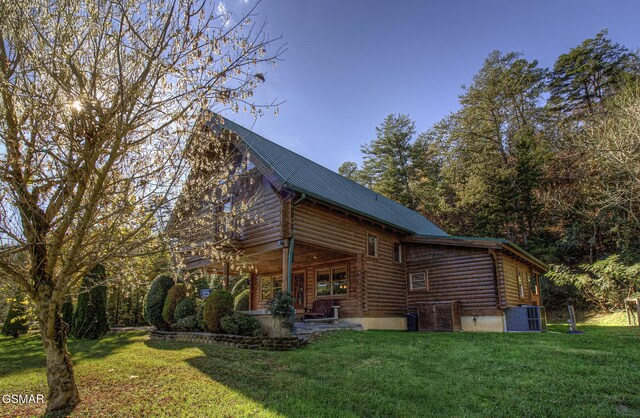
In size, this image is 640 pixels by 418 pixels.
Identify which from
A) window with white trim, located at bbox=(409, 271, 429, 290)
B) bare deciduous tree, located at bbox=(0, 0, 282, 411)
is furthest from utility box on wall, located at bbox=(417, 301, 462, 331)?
bare deciduous tree, located at bbox=(0, 0, 282, 411)

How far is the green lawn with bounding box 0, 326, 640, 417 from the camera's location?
473 centimetres

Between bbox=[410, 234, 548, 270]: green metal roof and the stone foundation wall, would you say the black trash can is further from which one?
the stone foundation wall

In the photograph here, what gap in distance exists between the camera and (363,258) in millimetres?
15344

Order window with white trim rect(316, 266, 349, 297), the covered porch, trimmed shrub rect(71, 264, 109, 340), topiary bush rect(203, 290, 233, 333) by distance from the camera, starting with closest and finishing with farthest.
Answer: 1. topiary bush rect(203, 290, 233, 333)
2. trimmed shrub rect(71, 264, 109, 340)
3. the covered porch
4. window with white trim rect(316, 266, 349, 297)

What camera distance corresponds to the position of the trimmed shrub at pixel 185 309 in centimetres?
1352

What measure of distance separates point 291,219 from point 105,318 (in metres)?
9.03

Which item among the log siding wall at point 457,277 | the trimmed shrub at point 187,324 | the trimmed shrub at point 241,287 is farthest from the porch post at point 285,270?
the trimmed shrub at point 241,287

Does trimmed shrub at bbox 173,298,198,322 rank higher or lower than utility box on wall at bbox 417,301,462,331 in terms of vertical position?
higher

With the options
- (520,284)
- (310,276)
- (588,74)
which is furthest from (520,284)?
(588,74)

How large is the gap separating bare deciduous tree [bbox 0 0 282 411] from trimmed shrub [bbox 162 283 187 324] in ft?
30.7

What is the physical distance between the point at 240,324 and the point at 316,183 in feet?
21.8

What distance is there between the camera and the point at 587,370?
6.14m

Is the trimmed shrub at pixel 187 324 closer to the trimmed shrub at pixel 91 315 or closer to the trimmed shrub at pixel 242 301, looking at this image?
the trimmed shrub at pixel 91 315

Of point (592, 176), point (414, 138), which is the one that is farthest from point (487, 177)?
point (414, 138)
